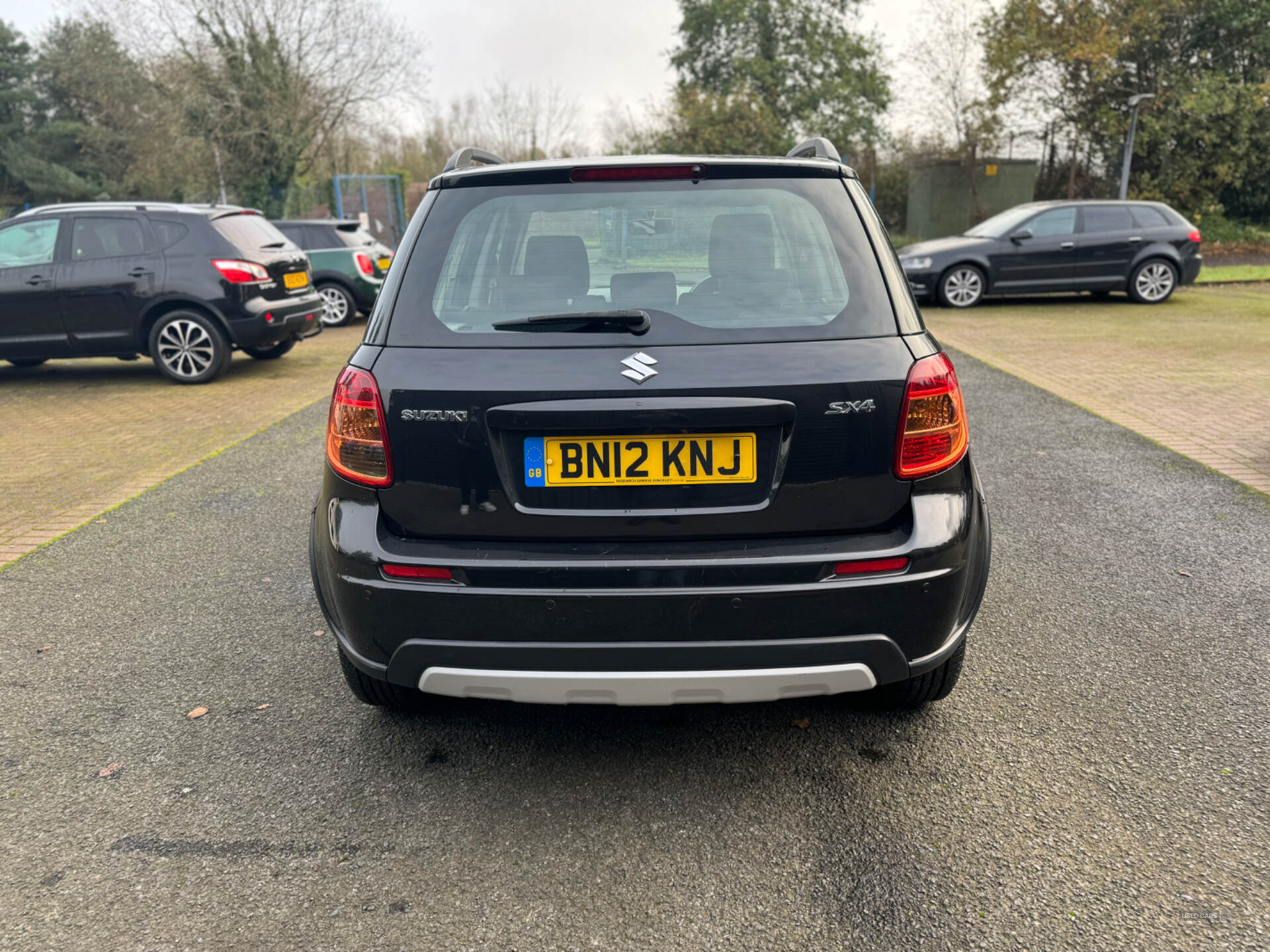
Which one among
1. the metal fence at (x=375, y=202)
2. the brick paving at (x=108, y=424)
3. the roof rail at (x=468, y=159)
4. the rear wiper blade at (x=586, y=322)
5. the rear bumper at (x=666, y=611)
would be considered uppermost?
the metal fence at (x=375, y=202)

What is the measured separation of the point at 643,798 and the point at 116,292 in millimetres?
8725

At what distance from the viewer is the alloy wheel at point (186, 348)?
9250mm

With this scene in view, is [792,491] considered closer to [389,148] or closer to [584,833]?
[584,833]

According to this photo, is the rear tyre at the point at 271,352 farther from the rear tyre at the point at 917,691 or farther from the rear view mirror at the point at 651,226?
the rear tyre at the point at 917,691

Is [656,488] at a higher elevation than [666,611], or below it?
higher

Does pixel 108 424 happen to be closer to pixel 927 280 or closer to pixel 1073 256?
pixel 927 280

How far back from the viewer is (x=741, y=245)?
99.8 inches

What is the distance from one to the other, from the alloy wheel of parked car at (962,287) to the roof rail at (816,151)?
12.3m

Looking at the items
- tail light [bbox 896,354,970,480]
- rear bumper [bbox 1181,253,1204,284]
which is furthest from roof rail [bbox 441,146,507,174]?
rear bumper [bbox 1181,253,1204,284]

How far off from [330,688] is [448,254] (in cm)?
161

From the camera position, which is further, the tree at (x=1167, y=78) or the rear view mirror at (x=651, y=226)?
the tree at (x=1167, y=78)

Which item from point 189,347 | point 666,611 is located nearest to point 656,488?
point 666,611

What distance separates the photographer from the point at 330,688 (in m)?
3.25

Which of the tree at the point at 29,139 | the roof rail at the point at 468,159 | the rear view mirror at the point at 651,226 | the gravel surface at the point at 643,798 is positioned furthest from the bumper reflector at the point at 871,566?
the tree at the point at 29,139
